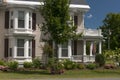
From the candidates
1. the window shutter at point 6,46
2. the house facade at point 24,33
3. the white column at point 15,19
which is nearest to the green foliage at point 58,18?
the house facade at point 24,33

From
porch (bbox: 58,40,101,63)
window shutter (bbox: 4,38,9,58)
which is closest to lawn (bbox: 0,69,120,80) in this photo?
porch (bbox: 58,40,101,63)

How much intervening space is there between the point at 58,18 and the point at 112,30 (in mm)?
54602

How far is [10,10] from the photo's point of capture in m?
47.6

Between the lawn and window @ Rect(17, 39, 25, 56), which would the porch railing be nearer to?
the lawn

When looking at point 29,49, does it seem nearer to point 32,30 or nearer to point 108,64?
point 32,30

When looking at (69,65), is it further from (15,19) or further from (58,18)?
(15,19)

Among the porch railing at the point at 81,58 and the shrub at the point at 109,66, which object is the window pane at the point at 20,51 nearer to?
the porch railing at the point at 81,58

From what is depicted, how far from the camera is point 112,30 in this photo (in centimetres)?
9388

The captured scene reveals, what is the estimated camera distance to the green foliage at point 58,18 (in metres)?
41.0

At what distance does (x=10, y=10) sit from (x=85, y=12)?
10695 millimetres

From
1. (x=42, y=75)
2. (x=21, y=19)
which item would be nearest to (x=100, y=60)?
(x=21, y=19)

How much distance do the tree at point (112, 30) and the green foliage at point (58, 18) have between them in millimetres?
50075

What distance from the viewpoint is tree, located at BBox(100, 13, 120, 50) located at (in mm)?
91562

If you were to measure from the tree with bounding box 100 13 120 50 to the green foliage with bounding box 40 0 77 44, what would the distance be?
50.1m
